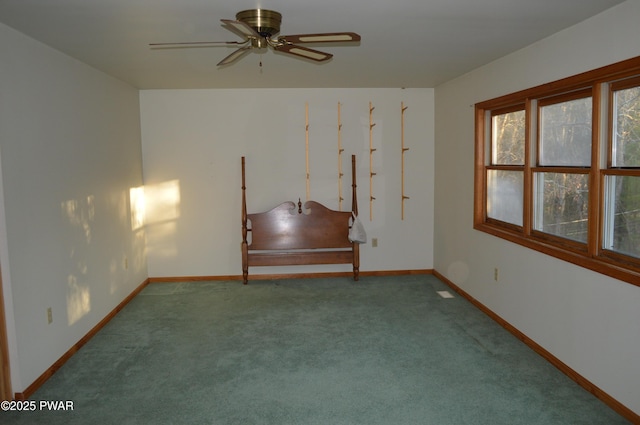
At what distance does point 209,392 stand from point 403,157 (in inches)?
152

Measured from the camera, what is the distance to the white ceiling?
8.79 feet

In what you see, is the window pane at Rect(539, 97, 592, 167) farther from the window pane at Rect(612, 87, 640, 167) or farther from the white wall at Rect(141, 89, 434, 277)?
the white wall at Rect(141, 89, 434, 277)

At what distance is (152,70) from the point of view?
4477mm

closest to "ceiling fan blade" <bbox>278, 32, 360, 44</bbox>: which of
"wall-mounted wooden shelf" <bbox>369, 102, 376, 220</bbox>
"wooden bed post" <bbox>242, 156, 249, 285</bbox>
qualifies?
"wooden bed post" <bbox>242, 156, 249, 285</bbox>

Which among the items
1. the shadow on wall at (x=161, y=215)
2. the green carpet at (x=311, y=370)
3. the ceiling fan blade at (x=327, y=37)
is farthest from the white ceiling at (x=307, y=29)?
the green carpet at (x=311, y=370)

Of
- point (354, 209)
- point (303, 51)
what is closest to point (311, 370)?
point (303, 51)

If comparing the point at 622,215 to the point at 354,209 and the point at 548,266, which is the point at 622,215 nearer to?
the point at 548,266

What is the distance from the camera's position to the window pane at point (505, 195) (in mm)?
4199

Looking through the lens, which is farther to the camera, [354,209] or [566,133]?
[354,209]

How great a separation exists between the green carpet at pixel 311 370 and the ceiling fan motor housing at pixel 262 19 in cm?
219

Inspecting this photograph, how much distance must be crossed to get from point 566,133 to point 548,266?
0.98 m

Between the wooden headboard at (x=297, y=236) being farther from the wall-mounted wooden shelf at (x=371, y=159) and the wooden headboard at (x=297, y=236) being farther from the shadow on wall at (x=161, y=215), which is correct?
the shadow on wall at (x=161, y=215)

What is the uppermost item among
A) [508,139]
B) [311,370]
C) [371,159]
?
[508,139]

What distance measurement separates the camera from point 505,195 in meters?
4.43
